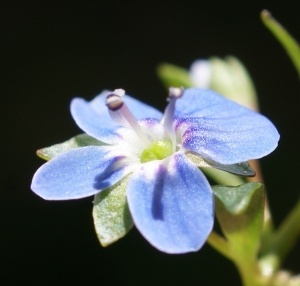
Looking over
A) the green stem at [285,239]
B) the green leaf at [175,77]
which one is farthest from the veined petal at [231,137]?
the green leaf at [175,77]

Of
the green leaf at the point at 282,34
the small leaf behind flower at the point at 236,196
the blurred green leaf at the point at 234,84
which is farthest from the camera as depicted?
the blurred green leaf at the point at 234,84

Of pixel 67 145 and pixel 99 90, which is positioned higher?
pixel 67 145

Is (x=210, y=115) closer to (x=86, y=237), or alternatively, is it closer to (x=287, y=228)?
(x=287, y=228)

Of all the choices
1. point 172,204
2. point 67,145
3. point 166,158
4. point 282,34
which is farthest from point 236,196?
point 282,34

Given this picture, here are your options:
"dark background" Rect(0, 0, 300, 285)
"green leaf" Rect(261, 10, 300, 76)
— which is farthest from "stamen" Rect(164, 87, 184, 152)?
"dark background" Rect(0, 0, 300, 285)

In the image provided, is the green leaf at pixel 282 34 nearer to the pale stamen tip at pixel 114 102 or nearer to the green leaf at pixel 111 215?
the pale stamen tip at pixel 114 102

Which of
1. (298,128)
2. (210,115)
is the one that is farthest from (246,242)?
(298,128)

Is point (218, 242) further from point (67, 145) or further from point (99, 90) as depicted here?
point (99, 90)
